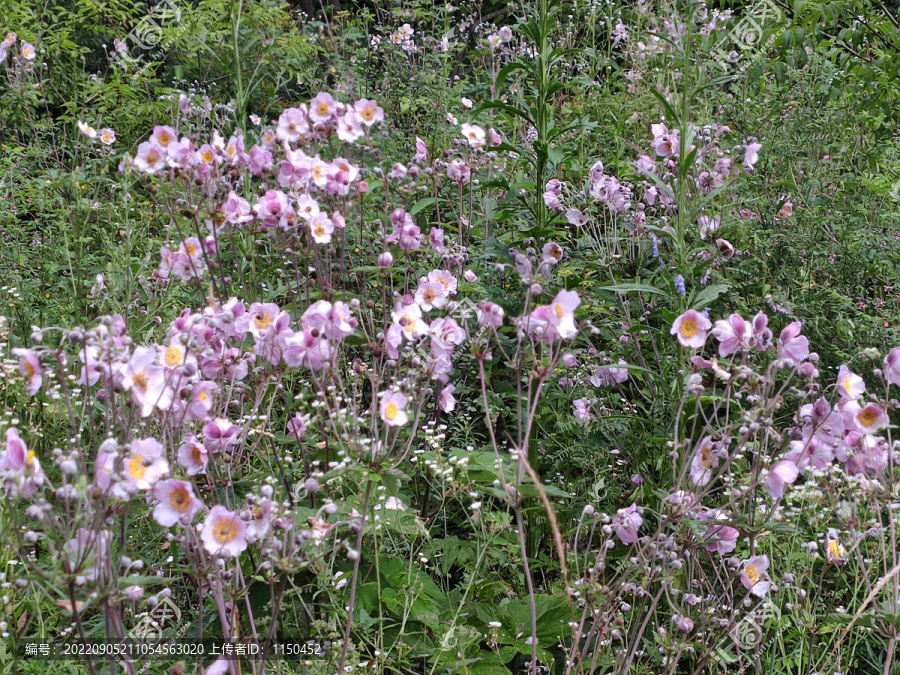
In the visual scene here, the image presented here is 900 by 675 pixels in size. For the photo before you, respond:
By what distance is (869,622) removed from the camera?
1.84 m

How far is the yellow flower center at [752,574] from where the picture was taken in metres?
1.99

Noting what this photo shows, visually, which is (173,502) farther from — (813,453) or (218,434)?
(813,453)

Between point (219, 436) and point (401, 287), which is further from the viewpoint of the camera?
point (401, 287)

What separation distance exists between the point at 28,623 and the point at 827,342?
9.50 feet

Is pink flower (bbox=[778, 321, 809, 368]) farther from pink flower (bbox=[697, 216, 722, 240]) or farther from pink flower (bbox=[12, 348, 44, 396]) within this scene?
pink flower (bbox=[12, 348, 44, 396])

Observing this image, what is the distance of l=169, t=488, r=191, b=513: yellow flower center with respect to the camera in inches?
58.7

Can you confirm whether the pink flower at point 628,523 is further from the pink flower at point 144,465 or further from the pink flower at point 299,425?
the pink flower at point 144,465

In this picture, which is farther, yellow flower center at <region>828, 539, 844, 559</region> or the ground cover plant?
yellow flower center at <region>828, 539, 844, 559</region>

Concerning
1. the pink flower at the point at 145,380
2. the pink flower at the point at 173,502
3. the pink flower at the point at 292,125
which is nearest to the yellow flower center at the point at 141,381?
the pink flower at the point at 145,380

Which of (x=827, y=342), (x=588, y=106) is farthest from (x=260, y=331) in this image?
(x=588, y=106)

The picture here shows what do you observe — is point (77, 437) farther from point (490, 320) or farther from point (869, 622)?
point (869, 622)

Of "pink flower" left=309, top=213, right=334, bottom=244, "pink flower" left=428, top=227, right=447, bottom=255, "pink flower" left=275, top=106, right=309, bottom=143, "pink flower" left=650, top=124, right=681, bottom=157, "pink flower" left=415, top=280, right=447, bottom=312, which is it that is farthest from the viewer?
"pink flower" left=650, top=124, right=681, bottom=157

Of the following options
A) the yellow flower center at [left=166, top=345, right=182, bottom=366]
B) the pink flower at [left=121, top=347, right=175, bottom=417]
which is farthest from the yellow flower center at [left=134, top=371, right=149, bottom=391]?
the yellow flower center at [left=166, top=345, right=182, bottom=366]

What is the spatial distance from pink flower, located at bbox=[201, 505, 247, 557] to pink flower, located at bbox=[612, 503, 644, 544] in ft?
2.86
